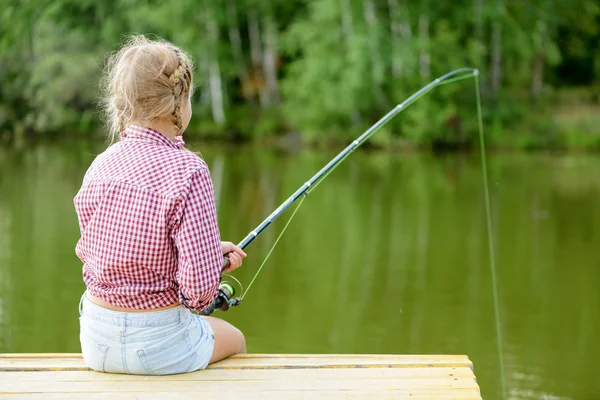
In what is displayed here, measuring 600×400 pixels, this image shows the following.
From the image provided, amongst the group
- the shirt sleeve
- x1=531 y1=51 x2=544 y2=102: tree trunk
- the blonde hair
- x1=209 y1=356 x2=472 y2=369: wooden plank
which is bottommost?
x1=209 y1=356 x2=472 y2=369: wooden plank

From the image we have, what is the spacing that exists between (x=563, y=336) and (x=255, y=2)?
17.0 meters

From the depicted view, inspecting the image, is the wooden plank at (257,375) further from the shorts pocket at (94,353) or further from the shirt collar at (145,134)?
the shirt collar at (145,134)

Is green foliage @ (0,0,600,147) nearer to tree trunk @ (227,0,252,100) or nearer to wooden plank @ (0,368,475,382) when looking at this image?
tree trunk @ (227,0,252,100)

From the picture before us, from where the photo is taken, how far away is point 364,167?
47.5 feet

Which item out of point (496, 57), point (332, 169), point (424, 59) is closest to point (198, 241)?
point (332, 169)

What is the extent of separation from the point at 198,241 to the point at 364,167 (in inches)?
489

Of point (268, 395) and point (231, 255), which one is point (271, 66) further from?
point (268, 395)

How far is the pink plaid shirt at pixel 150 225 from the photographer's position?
215 centimetres

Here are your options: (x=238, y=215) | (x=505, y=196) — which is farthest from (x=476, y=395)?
(x=505, y=196)

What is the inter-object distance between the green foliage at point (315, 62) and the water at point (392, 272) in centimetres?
672

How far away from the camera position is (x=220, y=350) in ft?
8.10

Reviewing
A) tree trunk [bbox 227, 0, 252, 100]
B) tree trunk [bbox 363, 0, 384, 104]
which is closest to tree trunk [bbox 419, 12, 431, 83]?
tree trunk [bbox 363, 0, 384, 104]

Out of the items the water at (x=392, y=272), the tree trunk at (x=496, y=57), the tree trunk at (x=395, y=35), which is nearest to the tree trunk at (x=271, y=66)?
the tree trunk at (x=395, y=35)

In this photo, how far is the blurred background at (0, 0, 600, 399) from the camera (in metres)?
5.06
